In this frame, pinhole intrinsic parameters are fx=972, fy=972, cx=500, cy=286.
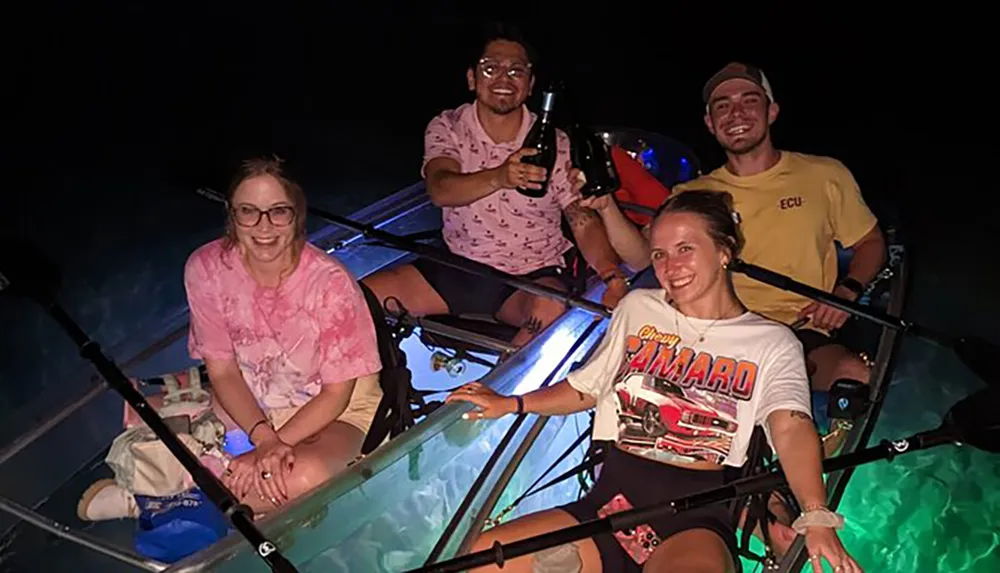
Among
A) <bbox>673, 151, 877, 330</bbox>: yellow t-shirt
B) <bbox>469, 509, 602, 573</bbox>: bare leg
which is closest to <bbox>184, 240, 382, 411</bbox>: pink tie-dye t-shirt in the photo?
<bbox>469, 509, 602, 573</bbox>: bare leg

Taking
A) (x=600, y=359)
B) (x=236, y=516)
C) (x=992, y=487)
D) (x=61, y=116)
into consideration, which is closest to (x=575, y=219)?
(x=600, y=359)

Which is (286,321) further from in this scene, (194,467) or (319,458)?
(194,467)

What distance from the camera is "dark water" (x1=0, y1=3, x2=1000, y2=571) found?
14.4ft

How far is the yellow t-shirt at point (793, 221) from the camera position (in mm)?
3287

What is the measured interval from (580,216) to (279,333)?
1279 millimetres

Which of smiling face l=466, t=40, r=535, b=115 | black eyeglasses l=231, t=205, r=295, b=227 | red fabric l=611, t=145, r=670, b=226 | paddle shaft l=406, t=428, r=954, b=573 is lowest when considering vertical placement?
paddle shaft l=406, t=428, r=954, b=573

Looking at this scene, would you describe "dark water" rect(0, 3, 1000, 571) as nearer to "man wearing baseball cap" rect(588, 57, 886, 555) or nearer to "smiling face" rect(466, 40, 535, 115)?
"smiling face" rect(466, 40, 535, 115)

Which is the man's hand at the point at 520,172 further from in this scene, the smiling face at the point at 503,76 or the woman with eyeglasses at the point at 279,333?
the woman with eyeglasses at the point at 279,333

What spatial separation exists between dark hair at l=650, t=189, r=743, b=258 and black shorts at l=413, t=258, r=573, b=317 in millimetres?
1144

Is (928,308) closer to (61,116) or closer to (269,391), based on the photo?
(269,391)

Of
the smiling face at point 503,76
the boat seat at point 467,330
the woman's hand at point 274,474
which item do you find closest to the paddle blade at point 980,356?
the boat seat at point 467,330

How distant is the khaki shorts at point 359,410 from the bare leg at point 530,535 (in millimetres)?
506

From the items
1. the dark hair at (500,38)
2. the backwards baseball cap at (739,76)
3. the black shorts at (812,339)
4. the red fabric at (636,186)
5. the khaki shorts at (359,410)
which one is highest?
the dark hair at (500,38)

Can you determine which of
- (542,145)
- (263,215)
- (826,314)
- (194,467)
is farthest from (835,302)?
(194,467)
